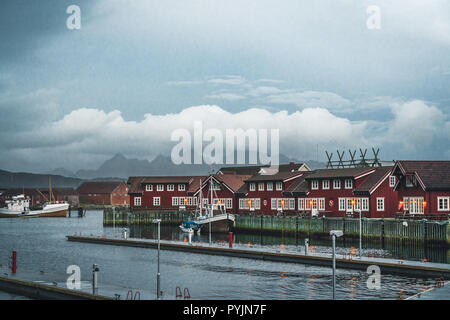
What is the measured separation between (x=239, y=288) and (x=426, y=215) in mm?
35831

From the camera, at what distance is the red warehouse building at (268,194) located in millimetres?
93250

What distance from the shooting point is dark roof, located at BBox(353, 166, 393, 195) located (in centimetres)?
8017

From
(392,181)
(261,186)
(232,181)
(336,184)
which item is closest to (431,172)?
(392,181)

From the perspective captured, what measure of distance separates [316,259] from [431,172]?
1214 inches

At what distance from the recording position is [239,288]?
40.9 metres

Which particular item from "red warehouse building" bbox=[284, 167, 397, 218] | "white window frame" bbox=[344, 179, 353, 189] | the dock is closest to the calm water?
the dock

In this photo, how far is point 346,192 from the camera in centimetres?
8381

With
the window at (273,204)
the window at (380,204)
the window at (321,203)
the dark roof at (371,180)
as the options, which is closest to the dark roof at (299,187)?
the window at (321,203)

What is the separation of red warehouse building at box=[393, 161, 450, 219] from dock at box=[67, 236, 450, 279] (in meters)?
25.0

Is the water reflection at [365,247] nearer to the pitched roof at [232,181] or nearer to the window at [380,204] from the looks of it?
the window at [380,204]

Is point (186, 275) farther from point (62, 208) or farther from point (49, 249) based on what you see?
point (62, 208)

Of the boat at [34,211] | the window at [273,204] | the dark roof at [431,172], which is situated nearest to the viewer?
the dark roof at [431,172]
